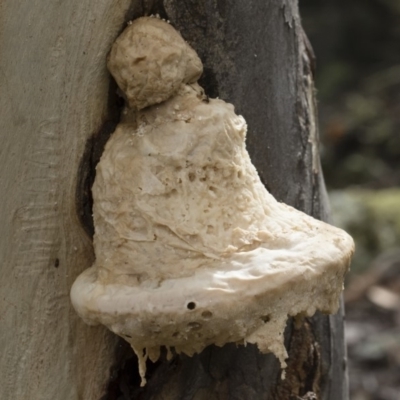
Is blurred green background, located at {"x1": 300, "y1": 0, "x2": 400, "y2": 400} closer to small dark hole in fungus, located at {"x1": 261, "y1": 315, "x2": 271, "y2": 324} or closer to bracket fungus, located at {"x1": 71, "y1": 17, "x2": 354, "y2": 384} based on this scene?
bracket fungus, located at {"x1": 71, "y1": 17, "x2": 354, "y2": 384}

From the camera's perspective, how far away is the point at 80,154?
1.61m

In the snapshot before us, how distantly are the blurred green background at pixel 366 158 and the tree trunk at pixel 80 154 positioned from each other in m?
1.58

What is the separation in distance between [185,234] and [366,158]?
942 centimetres

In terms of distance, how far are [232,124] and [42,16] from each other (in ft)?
1.61

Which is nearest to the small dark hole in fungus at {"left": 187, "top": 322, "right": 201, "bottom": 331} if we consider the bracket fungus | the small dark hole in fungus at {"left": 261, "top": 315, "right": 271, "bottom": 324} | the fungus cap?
the bracket fungus

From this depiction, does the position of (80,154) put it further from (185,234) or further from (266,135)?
(266,135)

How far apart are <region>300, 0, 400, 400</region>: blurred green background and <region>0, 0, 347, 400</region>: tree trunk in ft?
5.20

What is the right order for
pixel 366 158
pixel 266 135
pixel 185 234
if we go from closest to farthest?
pixel 185 234 → pixel 266 135 → pixel 366 158

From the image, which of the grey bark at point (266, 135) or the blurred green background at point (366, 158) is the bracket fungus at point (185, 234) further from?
the blurred green background at point (366, 158)

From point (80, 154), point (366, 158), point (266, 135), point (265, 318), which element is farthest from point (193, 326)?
point (366, 158)

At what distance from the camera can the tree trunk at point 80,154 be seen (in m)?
1.54

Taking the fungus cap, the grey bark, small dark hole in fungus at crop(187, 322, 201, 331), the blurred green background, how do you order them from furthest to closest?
the blurred green background
the grey bark
the fungus cap
small dark hole in fungus at crop(187, 322, 201, 331)

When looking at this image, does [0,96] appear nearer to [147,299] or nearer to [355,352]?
[147,299]

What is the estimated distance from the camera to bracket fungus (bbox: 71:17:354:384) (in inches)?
52.7
